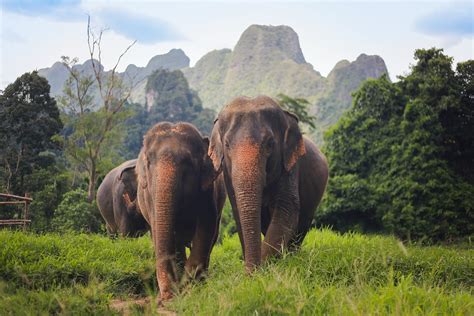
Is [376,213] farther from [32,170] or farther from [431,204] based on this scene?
[32,170]

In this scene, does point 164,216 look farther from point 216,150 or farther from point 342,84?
point 342,84

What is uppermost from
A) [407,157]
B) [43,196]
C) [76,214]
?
[407,157]

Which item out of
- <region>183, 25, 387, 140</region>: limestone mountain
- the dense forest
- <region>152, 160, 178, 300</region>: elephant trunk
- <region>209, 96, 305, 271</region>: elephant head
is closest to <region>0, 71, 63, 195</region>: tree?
the dense forest

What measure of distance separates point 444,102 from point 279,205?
18811 millimetres

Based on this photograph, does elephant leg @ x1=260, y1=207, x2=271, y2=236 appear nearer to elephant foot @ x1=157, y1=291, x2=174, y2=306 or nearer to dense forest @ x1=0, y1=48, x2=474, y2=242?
elephant foot @ x1=157, y1=291, x2=174, y2=306

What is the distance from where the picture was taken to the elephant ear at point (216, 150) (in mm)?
6258

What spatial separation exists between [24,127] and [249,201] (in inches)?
673

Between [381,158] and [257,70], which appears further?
[257,70]

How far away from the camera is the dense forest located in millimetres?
20609

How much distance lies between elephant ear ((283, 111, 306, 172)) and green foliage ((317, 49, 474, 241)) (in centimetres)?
1487

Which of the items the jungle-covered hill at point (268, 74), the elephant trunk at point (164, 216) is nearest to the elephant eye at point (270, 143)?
the elephant trunk at point (164, 216)

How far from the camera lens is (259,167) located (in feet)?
19.0

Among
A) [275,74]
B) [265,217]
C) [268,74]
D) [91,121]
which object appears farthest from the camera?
[268,74]

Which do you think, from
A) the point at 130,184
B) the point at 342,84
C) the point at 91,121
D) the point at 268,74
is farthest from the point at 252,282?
the point at 268,74
